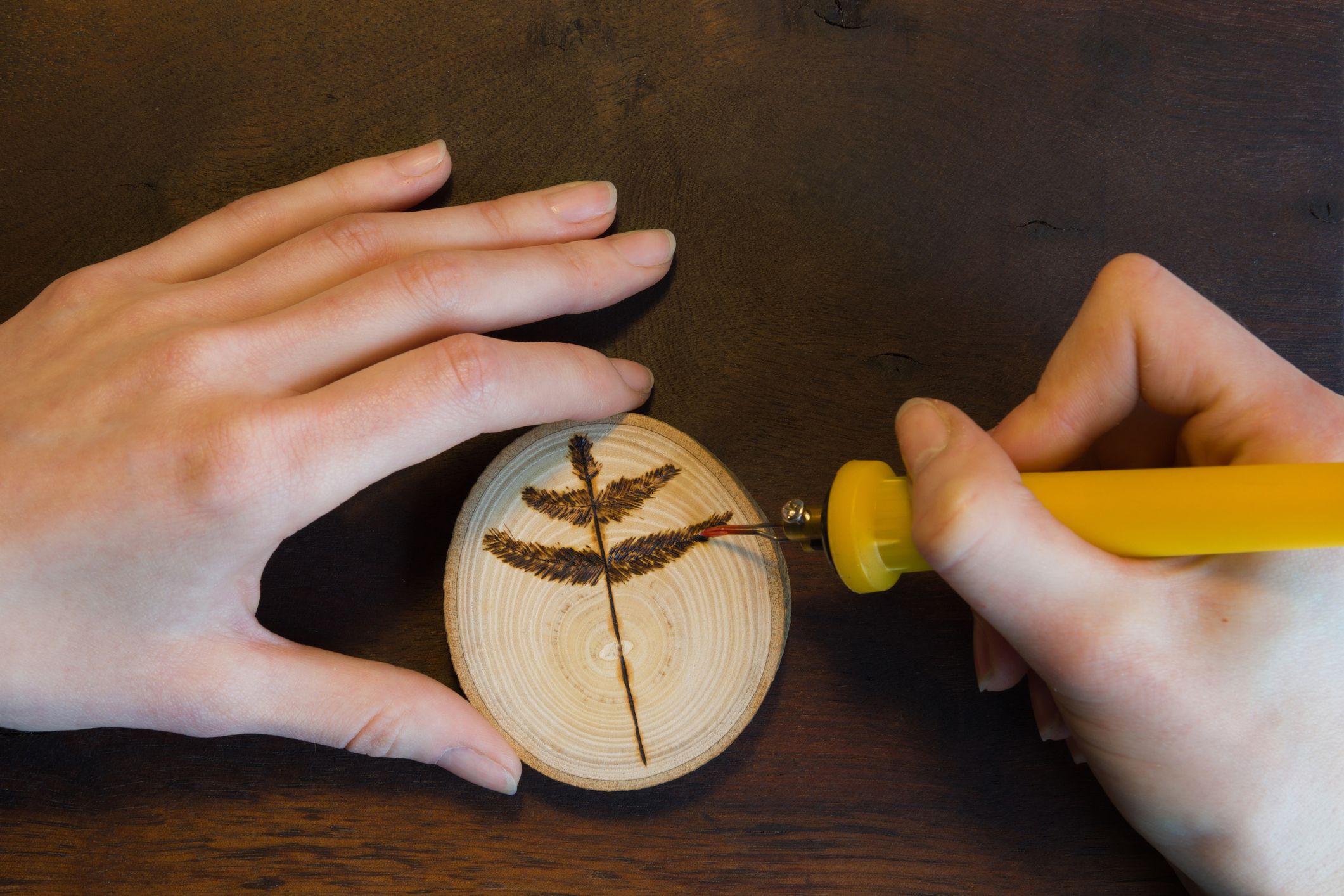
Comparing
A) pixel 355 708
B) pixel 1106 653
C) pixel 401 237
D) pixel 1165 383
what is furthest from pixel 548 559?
pixel 1165 383

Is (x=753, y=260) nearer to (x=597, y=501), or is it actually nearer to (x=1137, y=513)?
(x=597, y=501)

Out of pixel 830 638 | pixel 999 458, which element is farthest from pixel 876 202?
pixel 830 638

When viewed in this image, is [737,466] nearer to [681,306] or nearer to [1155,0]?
[681,306]

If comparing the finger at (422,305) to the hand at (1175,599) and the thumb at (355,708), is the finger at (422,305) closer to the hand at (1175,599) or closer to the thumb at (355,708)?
the thumb at (355,708)

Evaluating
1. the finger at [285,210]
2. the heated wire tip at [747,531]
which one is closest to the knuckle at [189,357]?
the finger at [285,210]

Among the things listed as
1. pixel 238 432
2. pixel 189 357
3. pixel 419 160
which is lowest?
pixel 238 432

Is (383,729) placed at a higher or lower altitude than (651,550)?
lower
